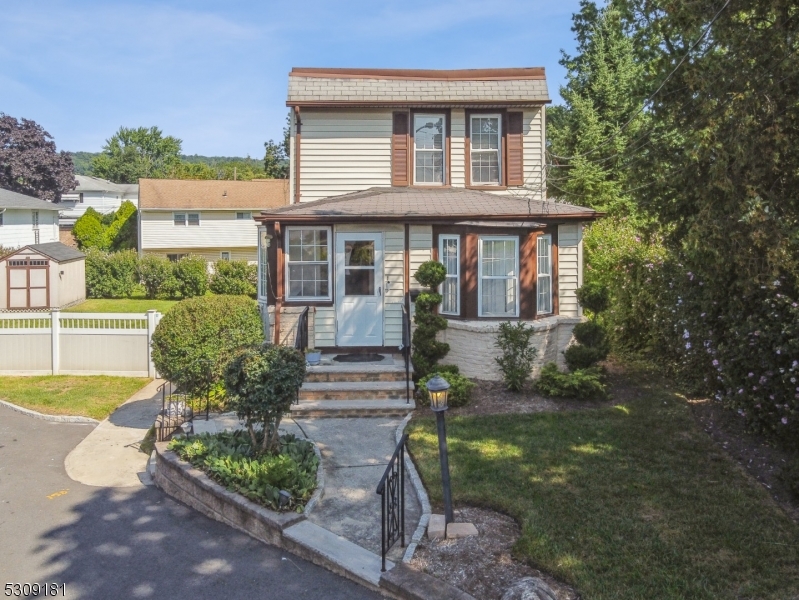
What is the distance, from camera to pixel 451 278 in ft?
39.1

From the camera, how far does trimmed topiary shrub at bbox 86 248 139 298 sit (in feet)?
91.0

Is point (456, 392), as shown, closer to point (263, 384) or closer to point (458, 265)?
point (458, 265)

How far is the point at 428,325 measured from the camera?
430 inches

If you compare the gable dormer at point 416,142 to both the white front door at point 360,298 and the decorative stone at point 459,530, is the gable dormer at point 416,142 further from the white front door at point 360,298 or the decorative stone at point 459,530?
the decorative stone at point 459,530

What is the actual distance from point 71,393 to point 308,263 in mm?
5150

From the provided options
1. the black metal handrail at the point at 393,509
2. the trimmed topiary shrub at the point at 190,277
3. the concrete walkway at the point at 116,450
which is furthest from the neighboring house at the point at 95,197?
the black metal handrail at the point at 393,509

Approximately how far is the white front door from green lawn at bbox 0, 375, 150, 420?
434cm

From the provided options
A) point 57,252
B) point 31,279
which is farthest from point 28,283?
point 57,252

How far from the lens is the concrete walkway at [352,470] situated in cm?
604

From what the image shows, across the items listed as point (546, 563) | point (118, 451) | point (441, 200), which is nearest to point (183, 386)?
point (118, 451)

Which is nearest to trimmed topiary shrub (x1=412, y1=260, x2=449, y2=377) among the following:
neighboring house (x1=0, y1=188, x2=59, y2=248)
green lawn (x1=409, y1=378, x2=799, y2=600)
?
green lawn (x1=409, y1=378, x2=799, y2=600)

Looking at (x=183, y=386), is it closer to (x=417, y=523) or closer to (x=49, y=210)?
(x=417, y=523)

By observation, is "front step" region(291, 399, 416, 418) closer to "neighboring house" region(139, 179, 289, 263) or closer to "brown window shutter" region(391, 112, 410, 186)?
"brown window shutter" region(391, 112, 410, 186)

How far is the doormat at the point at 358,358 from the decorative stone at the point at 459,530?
586cm
